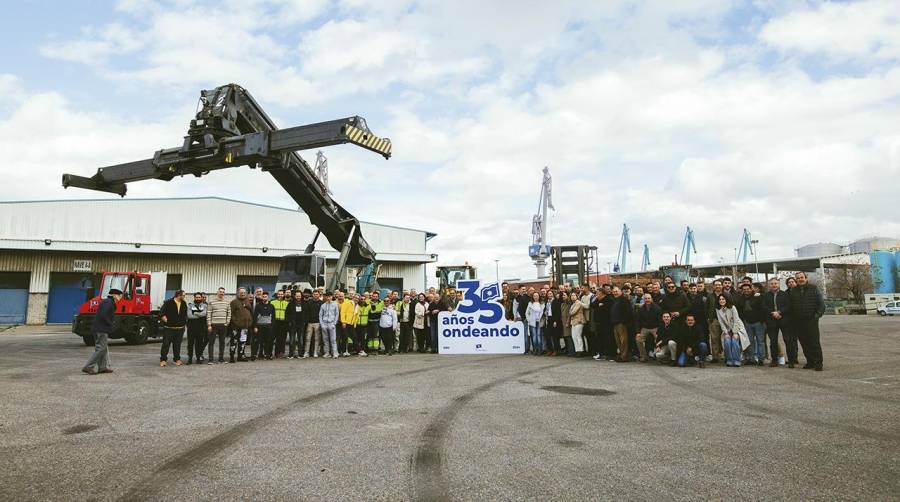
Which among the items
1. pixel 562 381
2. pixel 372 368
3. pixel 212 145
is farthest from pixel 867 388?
pixel 212 145

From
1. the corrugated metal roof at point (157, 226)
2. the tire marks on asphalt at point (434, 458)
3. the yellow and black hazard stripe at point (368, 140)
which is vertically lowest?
the tire marks on asphalt at point (434, 458)

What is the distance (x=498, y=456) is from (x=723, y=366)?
8.18 metres

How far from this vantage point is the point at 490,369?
36.4ft

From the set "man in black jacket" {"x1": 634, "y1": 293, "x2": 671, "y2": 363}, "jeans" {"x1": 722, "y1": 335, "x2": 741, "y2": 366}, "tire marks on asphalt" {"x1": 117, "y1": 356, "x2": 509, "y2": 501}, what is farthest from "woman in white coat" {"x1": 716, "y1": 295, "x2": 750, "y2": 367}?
"tire marks on asphalt" {"x1": 117, "y1": 356, "x2": 509, "y2": 501}

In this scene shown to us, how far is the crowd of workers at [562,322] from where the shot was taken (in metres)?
10.9

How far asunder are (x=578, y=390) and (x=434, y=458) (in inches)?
165

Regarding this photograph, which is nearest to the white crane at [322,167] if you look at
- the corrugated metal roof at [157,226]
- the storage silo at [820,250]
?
the corrugated metal roof at [157,226]

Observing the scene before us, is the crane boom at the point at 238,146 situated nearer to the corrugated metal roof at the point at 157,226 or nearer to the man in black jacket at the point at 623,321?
the man in black jacket at the point at 623,321

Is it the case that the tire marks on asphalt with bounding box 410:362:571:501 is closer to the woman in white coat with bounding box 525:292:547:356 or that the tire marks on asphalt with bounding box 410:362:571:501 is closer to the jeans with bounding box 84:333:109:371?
the woman in white coat with bounding box 525:292:547:356

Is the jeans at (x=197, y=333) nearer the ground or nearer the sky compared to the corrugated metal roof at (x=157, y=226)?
nearer the ground

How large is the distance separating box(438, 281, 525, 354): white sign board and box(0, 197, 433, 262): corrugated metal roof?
22451 mm

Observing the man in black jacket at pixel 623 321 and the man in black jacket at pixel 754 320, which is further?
the man in black jacket at pixel 623 321

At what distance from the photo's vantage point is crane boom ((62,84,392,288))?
42.3 feet

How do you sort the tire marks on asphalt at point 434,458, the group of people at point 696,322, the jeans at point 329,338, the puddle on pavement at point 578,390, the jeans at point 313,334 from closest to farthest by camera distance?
the tire marks on asphalt at point 434,458
the puddle on pavement at point 578,390
the group of people at point 696,322
the jeans at point 329,338
the jeans at point 313,334
